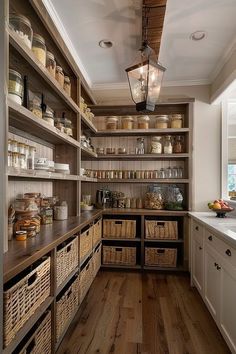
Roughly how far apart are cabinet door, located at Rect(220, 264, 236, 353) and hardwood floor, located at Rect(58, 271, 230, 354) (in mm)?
214

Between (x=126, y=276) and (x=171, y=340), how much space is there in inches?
48.7

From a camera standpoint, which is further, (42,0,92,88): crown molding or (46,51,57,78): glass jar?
(42,0,92,88): crown molding

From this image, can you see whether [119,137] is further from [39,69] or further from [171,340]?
[171,340]

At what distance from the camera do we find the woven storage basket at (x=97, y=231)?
2.71 metres

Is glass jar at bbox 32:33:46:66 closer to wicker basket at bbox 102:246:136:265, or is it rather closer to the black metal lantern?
the black metal lantern

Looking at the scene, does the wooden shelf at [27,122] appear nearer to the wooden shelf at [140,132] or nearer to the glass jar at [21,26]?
the glass jar at [21,26]

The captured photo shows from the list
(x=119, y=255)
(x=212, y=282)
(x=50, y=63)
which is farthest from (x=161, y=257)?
(x=50, y=63)

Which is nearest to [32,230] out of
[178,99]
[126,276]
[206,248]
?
[206,248]

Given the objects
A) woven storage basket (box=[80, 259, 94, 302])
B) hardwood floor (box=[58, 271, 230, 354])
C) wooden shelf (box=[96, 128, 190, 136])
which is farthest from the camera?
wooden shelf (box=[96, 128, 190, 136])

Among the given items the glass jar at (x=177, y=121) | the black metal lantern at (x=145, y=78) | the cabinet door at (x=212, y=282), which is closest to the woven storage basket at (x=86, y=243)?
the cabinet door at (x=212, y=282)

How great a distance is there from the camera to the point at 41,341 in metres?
1.31

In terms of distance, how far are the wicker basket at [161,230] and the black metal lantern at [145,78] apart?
1649 mm

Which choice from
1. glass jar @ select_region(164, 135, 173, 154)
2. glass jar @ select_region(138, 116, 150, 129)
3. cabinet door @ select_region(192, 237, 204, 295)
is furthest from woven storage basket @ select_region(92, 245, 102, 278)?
glass jar @ select_region(138, 116, 150, 129)

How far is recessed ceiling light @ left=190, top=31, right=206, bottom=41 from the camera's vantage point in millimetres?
2331
